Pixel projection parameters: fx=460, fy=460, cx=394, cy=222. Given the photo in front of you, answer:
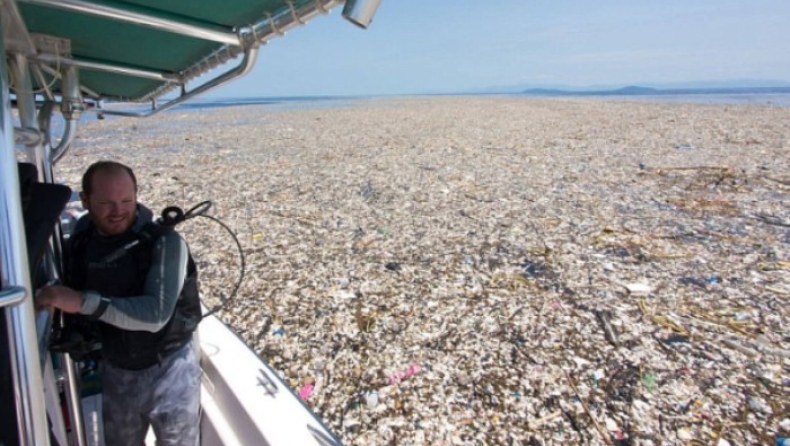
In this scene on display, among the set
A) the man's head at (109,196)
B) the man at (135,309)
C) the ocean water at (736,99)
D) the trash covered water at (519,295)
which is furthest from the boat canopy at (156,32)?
the ocean water at (736,99)

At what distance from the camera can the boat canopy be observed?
57.6 inches

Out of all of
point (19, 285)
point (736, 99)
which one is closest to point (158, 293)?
point (19, 285)

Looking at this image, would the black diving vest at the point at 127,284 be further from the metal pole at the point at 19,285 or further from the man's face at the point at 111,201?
the metal pole at the point at 19,285

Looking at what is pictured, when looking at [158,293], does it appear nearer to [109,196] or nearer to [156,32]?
[109,196]

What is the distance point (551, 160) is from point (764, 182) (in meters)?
4.79

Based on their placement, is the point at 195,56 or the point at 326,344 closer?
the point at 195,56

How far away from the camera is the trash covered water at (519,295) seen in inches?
130

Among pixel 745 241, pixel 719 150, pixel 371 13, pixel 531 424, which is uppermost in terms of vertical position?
pixel 371 13

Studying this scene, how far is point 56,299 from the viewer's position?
1587 mm

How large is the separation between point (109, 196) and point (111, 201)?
0.02m

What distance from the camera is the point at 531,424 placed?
3195 mm

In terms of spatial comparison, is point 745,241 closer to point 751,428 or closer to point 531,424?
point 751,428

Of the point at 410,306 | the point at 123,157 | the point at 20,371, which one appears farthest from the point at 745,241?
the point at 123,157

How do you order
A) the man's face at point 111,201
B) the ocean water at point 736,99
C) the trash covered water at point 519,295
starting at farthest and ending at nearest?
the ocean water at point 736,99, the trash covered water at point 519,295, the man's face at point 111,201
